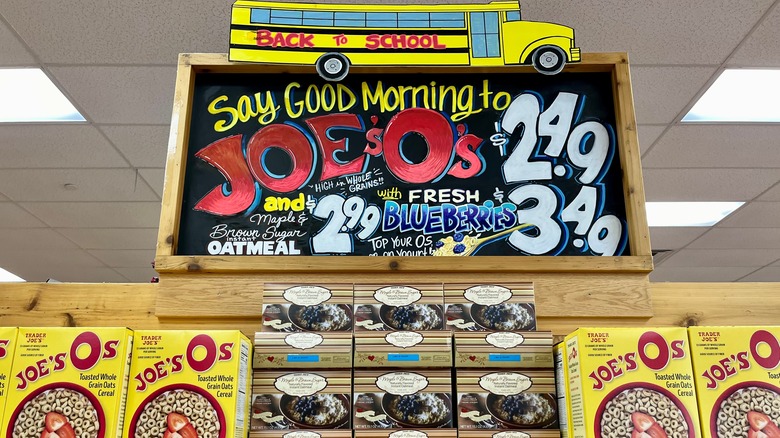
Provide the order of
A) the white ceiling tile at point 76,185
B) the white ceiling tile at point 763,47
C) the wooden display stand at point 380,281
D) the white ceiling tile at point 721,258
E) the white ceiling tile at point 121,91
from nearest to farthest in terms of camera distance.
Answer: the wooden display stand at point 380,281, the white ceiling tile at point 763,47, the white ceiling tile at point 121,91, the white ceiling tile at point 76,185, the white ceiling tile at point 721,258

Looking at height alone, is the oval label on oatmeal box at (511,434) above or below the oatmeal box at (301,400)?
below

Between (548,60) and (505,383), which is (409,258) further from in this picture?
(548,60)

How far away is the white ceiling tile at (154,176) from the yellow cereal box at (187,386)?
3.85 meters

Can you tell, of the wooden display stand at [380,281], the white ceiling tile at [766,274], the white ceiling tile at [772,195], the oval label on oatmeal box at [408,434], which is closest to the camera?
the oval label on oatmeal box at [408,434]

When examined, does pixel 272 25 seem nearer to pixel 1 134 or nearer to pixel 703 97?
pixel 703 97

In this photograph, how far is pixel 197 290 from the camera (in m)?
1.53

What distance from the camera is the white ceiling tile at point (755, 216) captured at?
5539 mm

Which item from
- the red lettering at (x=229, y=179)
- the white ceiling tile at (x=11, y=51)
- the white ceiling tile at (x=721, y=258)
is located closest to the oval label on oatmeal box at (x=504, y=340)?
the red lettering at (x=229, y=179)

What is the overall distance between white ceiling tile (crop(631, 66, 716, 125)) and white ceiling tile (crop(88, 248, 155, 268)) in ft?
18.5

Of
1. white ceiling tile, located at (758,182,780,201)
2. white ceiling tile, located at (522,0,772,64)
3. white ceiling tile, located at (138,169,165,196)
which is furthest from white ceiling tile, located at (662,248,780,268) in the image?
white ceiling tile, located at (138,169,165,196)

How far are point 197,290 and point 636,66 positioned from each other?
2.84 meters

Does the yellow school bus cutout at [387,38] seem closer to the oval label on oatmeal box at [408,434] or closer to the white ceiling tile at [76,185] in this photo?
the oval label on oatmeal box at [408,434]

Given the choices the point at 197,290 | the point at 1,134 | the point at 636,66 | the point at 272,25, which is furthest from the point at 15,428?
the point at 1,134

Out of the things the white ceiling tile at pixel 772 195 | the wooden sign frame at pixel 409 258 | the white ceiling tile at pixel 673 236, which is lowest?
the wooden sign frame at pixel 409 258
